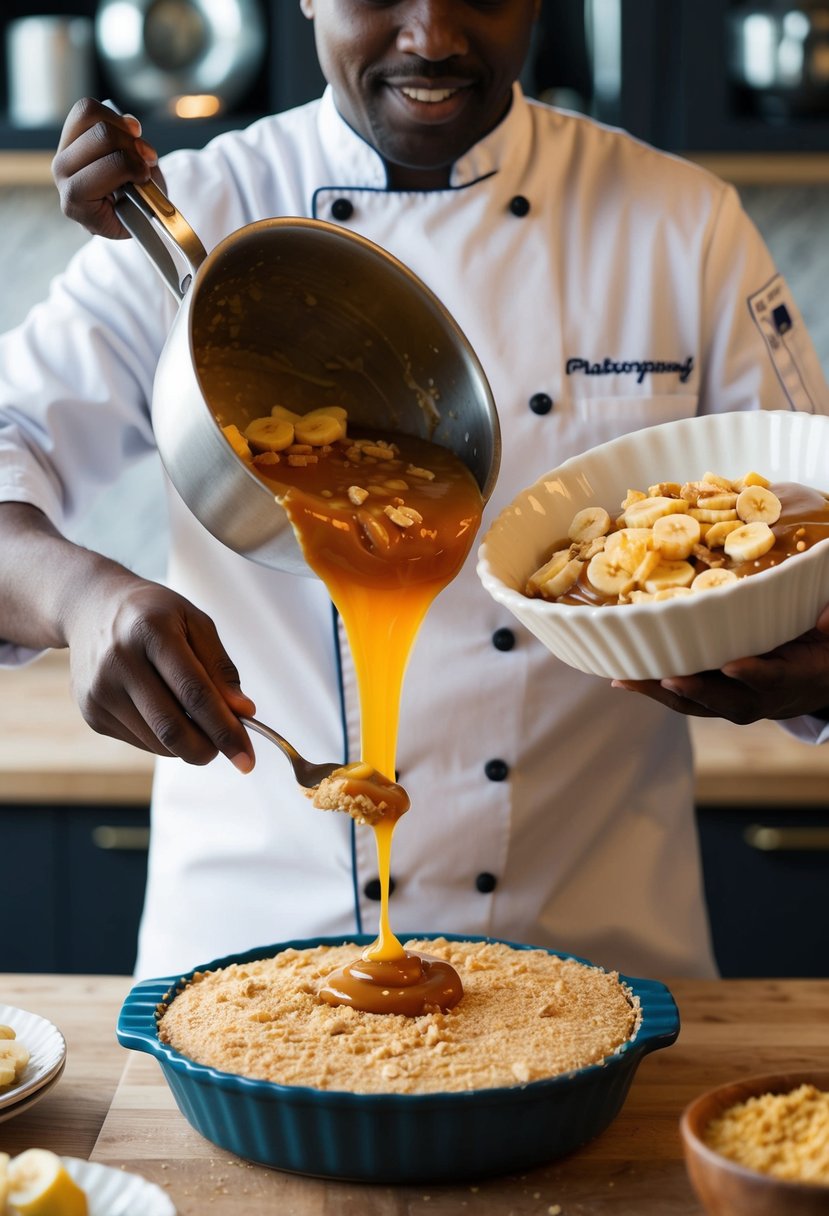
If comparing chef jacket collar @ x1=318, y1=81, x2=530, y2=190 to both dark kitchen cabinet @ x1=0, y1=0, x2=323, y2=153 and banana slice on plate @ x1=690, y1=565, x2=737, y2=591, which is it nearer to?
banana slice on plate @ x1=690, y1=565, x2=737, y2=591

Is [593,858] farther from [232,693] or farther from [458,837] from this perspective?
[232,693]

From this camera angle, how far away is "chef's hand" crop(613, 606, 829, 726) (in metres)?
1.18

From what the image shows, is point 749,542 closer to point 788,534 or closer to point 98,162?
point 788,534

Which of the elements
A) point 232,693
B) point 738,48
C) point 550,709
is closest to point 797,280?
point 738,48

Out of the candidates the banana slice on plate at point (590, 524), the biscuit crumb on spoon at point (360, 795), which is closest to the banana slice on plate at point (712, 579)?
the banana slice on plate at point (590, 524)

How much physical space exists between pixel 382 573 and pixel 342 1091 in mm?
407

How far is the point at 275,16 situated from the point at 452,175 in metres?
1.02

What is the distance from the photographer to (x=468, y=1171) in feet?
3.58

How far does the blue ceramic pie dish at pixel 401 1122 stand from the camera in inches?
41.5

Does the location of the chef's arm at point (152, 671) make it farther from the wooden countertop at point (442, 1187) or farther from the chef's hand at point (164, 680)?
the wooden countertop at point (442, 1187)

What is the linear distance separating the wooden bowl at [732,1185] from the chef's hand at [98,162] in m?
0.91

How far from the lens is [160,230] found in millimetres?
1313

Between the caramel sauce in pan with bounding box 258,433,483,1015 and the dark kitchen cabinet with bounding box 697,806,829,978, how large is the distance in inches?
44.6

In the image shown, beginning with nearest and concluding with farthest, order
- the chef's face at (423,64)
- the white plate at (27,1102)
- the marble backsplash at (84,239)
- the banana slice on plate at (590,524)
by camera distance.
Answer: the white plate at (27,1102) < the banana slice on plate at (590,524) < the chef's face at (423,64) < the marble backsplash at (84,239)
